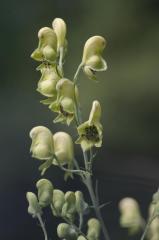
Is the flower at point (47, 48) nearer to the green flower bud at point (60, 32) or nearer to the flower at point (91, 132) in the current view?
the green flower bud at point (60, 32)

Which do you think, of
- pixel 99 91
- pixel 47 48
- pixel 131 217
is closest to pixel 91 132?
pixel 47 48

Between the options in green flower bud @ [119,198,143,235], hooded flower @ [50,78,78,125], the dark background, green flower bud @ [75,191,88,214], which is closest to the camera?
hooded flower @ [50,78,78,125]

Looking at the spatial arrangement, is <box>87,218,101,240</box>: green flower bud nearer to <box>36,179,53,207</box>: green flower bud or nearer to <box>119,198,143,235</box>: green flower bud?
<box>36,179,53,207</box>: green flower bud

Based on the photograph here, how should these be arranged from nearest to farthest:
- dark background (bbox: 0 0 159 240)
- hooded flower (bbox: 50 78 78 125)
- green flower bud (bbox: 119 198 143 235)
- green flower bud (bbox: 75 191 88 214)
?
hooded flower (bbox: 50 78 78 125)
green flower bud (bbox: 75 191 88 214)
green flower bud (bbox: 119 198 143 235)
dark background (bbox: 0 0 159 240)

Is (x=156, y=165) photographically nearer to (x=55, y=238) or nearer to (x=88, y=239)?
(x=55, y=238)

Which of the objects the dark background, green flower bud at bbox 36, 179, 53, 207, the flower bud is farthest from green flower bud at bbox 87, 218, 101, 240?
the dark background

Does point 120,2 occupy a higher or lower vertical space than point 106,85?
higher

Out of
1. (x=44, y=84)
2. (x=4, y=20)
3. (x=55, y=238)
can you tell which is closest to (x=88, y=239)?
(x=44, y=84)
